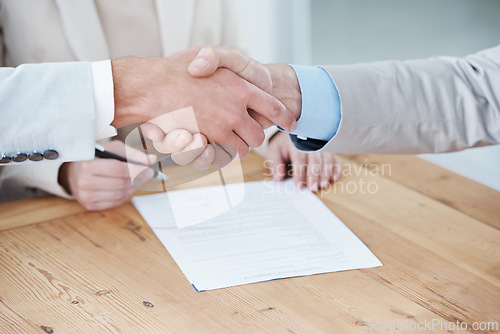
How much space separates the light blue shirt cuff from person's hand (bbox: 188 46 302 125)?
2cm

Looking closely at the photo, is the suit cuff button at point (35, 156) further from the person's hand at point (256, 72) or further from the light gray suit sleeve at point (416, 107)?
the light gray suit sleeve at point (416, 107)

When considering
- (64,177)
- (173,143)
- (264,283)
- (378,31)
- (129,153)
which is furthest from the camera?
(378,31)

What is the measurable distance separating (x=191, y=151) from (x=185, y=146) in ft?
0.05

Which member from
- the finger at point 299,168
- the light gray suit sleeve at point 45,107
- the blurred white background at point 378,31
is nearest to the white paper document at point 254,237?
the finger at point 299,168

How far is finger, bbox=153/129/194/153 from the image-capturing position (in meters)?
0.83

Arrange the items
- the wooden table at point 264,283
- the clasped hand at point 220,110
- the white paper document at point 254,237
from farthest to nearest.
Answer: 1. the clasped hand at point 220,110
2. the white paper document at point 254,237
3. the wooden table at point 264,283

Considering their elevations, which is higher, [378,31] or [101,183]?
[378,31]

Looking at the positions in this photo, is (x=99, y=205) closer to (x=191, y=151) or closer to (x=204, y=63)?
(x=191, y=151)

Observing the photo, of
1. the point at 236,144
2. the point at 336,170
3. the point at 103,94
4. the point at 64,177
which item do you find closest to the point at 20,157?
the point at 103,94

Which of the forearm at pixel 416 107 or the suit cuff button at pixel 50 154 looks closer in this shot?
the suit cuff button at pixel 50 154

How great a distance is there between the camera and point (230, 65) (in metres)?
0.91

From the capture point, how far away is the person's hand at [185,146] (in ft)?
2.74

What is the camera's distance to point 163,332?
0.61 m

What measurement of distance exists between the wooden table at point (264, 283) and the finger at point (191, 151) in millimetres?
141
